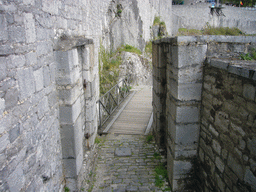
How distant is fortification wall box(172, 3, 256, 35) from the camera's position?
94.4 ft

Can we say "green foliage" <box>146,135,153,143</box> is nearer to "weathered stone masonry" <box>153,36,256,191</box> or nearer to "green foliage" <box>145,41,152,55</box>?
"weathered stone masonry" <box>153,36,256,191</box>

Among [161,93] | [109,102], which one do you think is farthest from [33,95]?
[109,102]

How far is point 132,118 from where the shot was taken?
715 centimetres

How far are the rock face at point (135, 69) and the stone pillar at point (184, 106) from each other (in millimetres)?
8223

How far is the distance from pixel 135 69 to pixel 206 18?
70.9 feet

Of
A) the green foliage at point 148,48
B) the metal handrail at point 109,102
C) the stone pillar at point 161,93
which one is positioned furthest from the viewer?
the green foliage at point 148,48

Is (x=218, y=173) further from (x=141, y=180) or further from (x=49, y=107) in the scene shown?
(x=49, y=107)

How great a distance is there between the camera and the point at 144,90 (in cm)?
1127

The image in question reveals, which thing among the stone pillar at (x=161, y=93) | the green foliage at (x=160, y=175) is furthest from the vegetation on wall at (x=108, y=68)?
the green foliage at (x=160, y=175)

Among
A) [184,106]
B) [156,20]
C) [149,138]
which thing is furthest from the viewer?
[156,20]

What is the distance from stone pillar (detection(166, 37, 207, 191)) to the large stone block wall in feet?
0.43

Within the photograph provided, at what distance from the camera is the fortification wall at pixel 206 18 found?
2877cm

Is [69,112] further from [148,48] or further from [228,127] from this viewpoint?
[148,48]

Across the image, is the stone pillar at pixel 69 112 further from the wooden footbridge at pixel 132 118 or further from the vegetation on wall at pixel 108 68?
the vegetation on wall at pixel 108 68
